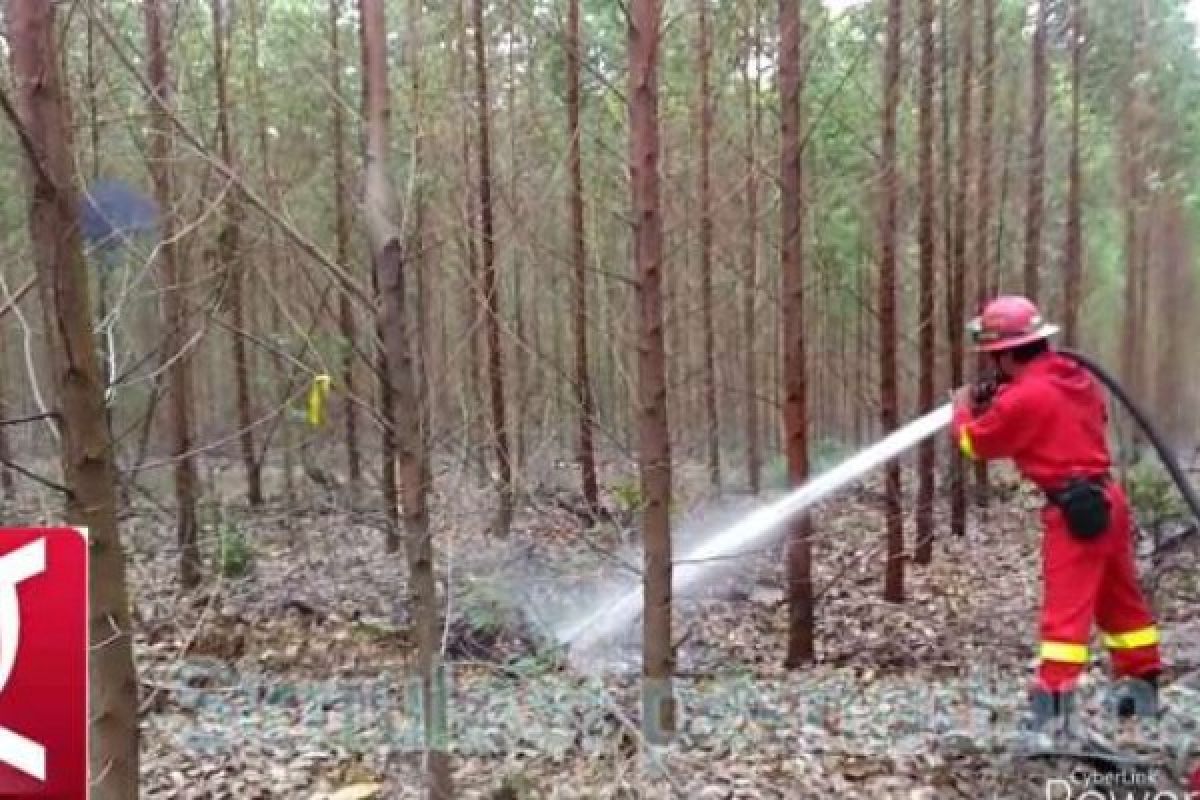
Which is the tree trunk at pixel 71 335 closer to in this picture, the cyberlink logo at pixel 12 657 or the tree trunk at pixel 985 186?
the cyberlink logo at pixel 12 657

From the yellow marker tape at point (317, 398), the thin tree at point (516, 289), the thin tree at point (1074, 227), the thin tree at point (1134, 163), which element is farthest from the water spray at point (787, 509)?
the thin tree at point (1134, 163)

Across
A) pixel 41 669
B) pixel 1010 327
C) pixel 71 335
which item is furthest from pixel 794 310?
pixel 41 669

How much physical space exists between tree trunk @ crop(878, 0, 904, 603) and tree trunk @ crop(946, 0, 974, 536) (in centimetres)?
194

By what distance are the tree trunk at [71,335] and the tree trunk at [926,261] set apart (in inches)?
293

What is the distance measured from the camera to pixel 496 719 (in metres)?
5.79

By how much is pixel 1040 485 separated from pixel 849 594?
205 inches

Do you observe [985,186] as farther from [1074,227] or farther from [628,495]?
[628,495]

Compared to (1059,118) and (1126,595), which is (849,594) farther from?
(1059,118)

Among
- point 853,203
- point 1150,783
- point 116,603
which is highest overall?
point 853,203

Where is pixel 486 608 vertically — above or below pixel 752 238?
below

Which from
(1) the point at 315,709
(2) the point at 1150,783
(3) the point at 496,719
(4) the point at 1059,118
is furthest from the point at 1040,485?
(4) the point at 1059,118

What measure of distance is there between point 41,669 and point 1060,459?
4064mm

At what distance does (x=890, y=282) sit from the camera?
853 centimetres

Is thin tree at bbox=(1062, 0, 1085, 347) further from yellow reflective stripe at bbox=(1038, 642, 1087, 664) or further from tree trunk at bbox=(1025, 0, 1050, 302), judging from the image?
yellow reflective stripe at bbox=(1038, 642, 1087, 664)
